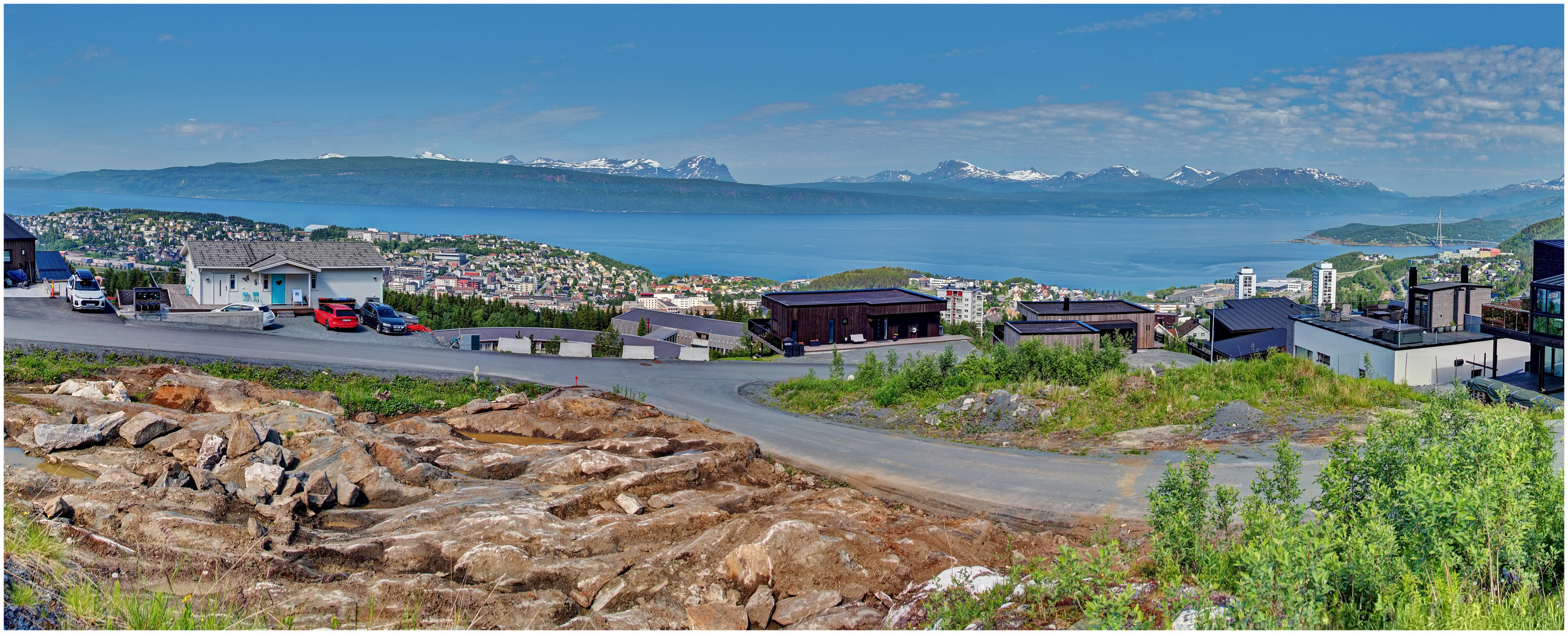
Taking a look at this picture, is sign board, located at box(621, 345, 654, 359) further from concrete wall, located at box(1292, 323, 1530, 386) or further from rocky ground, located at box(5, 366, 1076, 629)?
concrete wall, located at box(1292, 323, 1530, 386)

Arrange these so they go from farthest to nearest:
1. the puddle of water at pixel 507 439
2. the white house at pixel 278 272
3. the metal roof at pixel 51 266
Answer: the metal roof at pixel 51 266
the white house at pixel 278 272
the puddle of water at pixel 507 439

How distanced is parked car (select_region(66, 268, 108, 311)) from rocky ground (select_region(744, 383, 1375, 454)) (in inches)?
731

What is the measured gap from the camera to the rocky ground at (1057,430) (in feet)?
40.7

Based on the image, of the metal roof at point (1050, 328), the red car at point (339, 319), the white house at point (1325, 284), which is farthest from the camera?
the white house at point (1325, 284)

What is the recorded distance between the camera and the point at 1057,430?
13672mm

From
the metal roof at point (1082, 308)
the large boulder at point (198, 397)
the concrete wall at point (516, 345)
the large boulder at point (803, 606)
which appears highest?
the metal roof at point (1082, 308)

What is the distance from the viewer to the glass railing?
19.9m

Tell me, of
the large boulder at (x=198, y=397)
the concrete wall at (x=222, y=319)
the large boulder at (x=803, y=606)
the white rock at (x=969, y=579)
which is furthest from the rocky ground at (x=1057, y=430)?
the concrete wall at (x=222, y=319)

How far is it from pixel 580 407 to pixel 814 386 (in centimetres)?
598

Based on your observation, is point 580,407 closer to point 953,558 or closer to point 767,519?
point 767,519

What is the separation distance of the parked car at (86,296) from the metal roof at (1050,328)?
25608mm

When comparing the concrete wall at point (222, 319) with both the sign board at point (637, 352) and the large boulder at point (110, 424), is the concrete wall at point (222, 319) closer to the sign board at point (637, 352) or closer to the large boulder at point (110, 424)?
the sign board at point (637, 352)

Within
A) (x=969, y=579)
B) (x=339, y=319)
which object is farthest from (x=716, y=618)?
(x=339, y=319)

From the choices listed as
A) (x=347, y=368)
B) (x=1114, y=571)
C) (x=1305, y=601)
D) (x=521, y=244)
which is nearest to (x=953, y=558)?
(x=1114, y=571)
